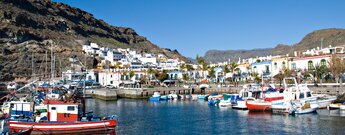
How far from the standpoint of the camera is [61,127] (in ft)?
114

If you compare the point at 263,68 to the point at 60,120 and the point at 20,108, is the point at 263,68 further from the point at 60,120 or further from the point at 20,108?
the point at 20,108

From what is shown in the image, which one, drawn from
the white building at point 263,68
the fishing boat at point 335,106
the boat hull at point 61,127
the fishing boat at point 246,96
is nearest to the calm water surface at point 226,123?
the fishing boat at point 246,96

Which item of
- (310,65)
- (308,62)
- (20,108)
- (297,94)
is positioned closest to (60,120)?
(20,108)

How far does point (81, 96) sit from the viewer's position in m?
38.2

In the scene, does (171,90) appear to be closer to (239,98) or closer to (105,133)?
(239,98)

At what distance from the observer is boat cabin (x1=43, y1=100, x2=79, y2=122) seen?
118ft

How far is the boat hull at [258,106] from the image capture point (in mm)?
50688

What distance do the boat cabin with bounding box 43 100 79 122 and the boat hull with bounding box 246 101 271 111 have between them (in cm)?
2577

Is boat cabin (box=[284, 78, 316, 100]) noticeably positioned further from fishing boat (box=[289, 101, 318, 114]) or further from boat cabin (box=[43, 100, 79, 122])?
boat cabin (box=[43, 100, 79, 122])

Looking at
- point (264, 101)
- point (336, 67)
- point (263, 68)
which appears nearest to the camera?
point (264, 101)

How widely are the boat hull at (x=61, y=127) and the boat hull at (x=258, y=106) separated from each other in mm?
23246

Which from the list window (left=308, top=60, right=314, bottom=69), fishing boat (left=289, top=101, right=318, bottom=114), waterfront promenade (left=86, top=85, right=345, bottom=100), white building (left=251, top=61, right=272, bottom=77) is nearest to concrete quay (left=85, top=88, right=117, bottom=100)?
waterfront promenade (left=86, top=85, right=345, bottom=100)

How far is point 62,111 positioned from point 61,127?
5.99 feet

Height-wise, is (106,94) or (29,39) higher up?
(29,39)
